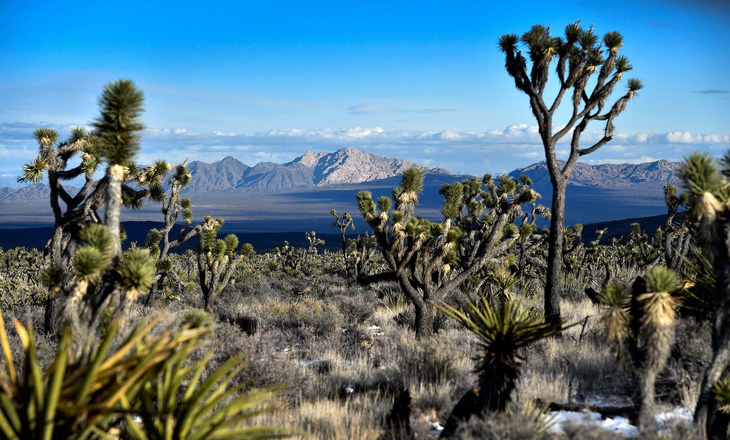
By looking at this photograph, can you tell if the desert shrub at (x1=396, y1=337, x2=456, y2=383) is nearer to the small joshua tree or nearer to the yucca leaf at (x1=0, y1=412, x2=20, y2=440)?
the yucca leaf at (x1=0, y1=412, x2=20, y2=440)

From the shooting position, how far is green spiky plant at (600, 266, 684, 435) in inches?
186

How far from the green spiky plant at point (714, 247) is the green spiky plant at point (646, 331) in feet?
1.28

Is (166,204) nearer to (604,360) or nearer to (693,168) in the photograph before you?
(604,360)

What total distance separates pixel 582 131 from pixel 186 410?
31.6ft

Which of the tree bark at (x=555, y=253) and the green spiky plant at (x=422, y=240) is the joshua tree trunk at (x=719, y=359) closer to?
the green spiky plant at (x=422, y=240)

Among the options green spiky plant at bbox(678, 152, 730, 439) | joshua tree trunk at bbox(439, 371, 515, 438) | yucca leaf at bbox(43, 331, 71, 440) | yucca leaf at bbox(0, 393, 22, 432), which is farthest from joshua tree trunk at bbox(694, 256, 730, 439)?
yucca leaf at bbox(0, 393, 22, 432)

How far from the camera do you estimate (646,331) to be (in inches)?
193

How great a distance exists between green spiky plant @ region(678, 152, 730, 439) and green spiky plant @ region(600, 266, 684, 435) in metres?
0.39

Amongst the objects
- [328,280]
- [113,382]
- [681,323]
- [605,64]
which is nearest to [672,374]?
[681,323]

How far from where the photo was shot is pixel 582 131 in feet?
34.4

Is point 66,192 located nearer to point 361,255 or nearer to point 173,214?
point 173,214

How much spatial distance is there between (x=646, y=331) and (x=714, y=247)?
1.00 metres

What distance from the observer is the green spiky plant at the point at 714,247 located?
4621mm

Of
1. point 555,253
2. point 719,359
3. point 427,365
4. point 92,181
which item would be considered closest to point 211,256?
point 92,181
